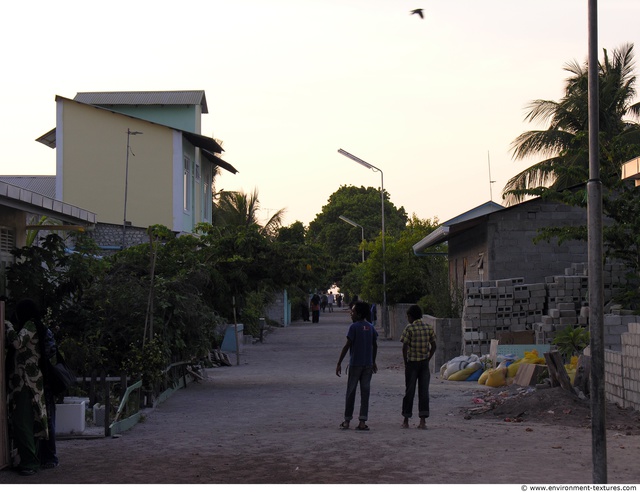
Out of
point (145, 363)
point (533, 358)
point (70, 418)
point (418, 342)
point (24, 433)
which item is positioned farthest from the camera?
point (533, 358)

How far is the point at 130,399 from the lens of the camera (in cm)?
1425

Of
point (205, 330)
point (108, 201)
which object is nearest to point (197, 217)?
point (108, 201)

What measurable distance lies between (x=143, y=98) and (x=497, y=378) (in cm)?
2038

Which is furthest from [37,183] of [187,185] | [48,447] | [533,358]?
[48,447]

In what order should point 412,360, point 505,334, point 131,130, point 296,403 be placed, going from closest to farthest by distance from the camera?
1. point 412,360
2. point 296,403
3. point 505,334
4. point 131,130

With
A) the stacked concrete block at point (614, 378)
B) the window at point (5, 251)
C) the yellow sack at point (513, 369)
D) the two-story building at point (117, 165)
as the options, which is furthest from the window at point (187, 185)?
the stacked concrete block at point (614, 378)

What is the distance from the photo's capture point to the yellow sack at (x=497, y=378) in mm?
19203

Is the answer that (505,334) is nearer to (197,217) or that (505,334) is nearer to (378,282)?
(197,217)

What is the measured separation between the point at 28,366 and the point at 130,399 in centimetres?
501

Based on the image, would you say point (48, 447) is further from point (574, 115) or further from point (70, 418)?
point (574, 115)

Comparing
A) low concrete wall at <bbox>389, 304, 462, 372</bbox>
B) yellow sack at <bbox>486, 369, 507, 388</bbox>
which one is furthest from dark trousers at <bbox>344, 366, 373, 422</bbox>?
low concrete wall at <bbox>389, 304, 462, 372</bbox>

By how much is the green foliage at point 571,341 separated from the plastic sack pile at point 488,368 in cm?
50

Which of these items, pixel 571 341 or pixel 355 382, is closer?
pixel 355 382

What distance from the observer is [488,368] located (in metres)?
21.3
